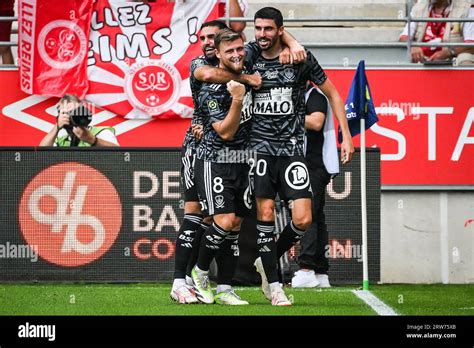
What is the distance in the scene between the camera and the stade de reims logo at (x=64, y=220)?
42.1ft

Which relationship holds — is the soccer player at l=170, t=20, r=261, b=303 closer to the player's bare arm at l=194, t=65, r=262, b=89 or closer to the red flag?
the player's bare arm at l=194, t=65, r=262, b=89

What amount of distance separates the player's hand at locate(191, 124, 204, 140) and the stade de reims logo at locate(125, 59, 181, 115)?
4.06 metres

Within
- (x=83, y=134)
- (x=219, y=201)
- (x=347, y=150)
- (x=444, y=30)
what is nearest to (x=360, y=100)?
(x=347, y=150)

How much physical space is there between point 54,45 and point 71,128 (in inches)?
49.6

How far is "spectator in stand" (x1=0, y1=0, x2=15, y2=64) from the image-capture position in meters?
15.5

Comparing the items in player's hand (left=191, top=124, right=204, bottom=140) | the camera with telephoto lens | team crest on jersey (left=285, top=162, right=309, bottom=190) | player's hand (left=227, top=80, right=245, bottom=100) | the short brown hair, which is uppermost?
the short brown hair

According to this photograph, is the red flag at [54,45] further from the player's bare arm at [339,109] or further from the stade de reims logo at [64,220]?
the player's bare arm at [339,109]

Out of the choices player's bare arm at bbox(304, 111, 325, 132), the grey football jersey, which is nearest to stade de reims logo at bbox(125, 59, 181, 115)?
player's bare arm at bbox(304, 111, 325, 132)

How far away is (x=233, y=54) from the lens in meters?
10.1

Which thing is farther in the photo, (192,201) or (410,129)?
(410,129)

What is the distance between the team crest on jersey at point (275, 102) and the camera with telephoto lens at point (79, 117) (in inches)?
175

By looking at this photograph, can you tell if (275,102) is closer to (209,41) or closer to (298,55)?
(298,55)

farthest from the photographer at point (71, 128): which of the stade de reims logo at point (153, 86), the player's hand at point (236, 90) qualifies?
the player's hand at point (236, 90)
